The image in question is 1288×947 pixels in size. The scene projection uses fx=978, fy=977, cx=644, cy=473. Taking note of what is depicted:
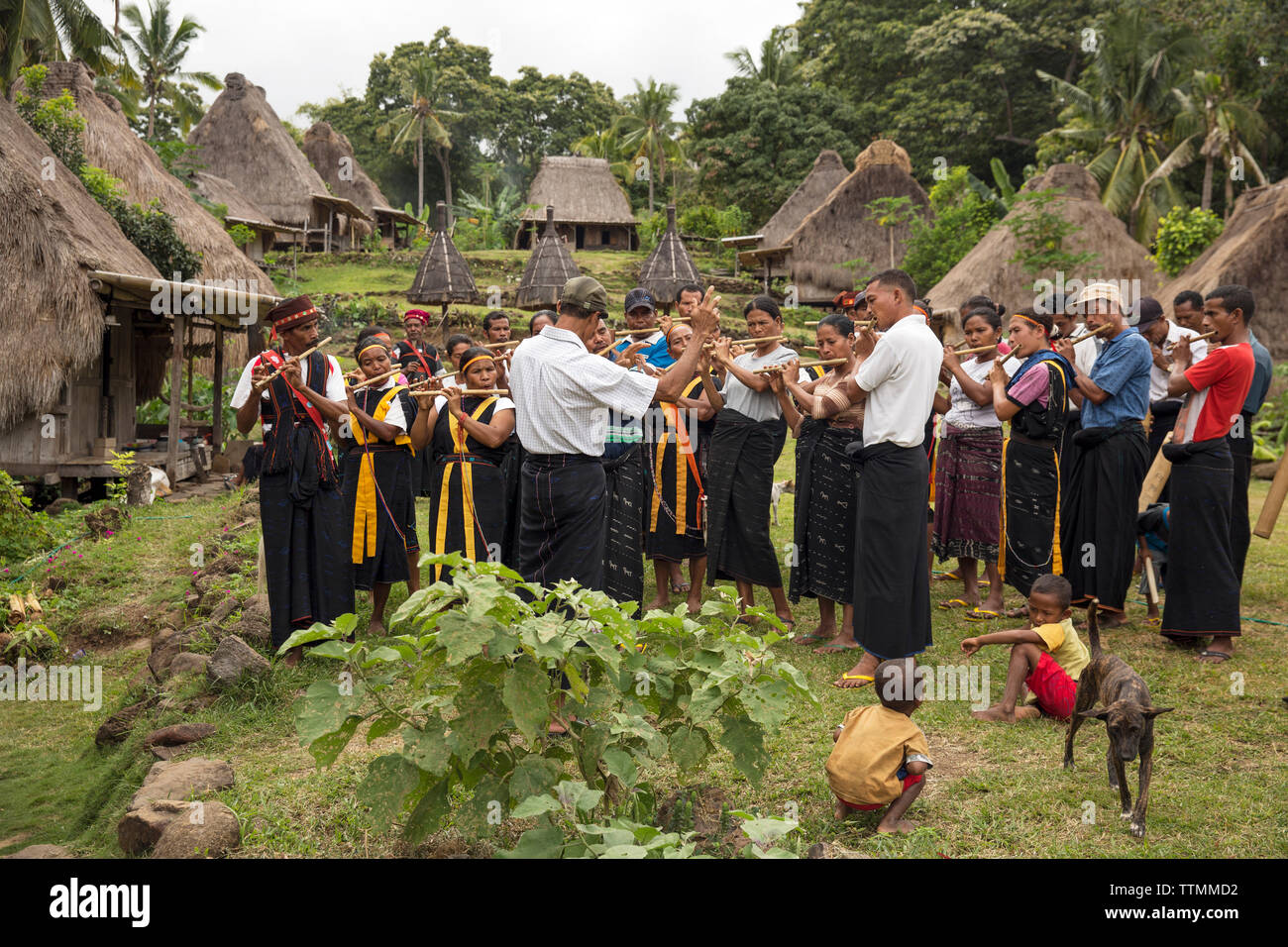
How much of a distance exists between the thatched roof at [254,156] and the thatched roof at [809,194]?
54.9 feet

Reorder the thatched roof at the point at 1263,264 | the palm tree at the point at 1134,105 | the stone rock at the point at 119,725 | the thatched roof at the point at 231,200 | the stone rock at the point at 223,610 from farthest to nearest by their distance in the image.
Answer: the thatched roof at the point at 231,200 → the palm tree at the point at 1134,105 → the thatched roof at the point at 1263,264 → the stone rock at the point at 223,610 → the stone rock at the point at 119,725

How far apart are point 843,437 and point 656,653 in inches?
114

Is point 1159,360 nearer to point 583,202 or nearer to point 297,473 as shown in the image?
point 297,473

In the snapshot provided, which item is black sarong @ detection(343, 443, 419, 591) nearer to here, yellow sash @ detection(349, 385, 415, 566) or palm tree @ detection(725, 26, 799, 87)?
yellow sash @ detection(349, 385, 415, 566)

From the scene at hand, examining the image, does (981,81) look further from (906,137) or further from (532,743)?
(532,743)

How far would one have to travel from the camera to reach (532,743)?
3.10 meters

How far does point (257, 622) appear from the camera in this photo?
242 inches

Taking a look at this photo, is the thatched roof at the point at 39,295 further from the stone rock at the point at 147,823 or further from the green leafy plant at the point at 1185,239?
the green leafy plant at the point at 1185,239

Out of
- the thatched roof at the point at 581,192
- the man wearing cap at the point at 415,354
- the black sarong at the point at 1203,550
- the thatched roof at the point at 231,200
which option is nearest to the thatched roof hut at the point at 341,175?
the thatched roof at the point at 581,192

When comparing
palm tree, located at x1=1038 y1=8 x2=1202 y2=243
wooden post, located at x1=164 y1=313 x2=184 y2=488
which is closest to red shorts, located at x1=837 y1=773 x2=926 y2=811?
wooden post, located at x1=164 y1=313 x2=184 y2=488

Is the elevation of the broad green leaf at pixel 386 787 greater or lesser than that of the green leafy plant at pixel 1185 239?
lesser

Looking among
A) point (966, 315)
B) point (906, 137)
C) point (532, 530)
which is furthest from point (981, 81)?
point (532, 530)

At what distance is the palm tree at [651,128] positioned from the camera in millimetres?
42688

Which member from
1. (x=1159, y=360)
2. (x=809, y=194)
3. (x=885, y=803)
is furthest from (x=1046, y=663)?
(x=809, y=194)
